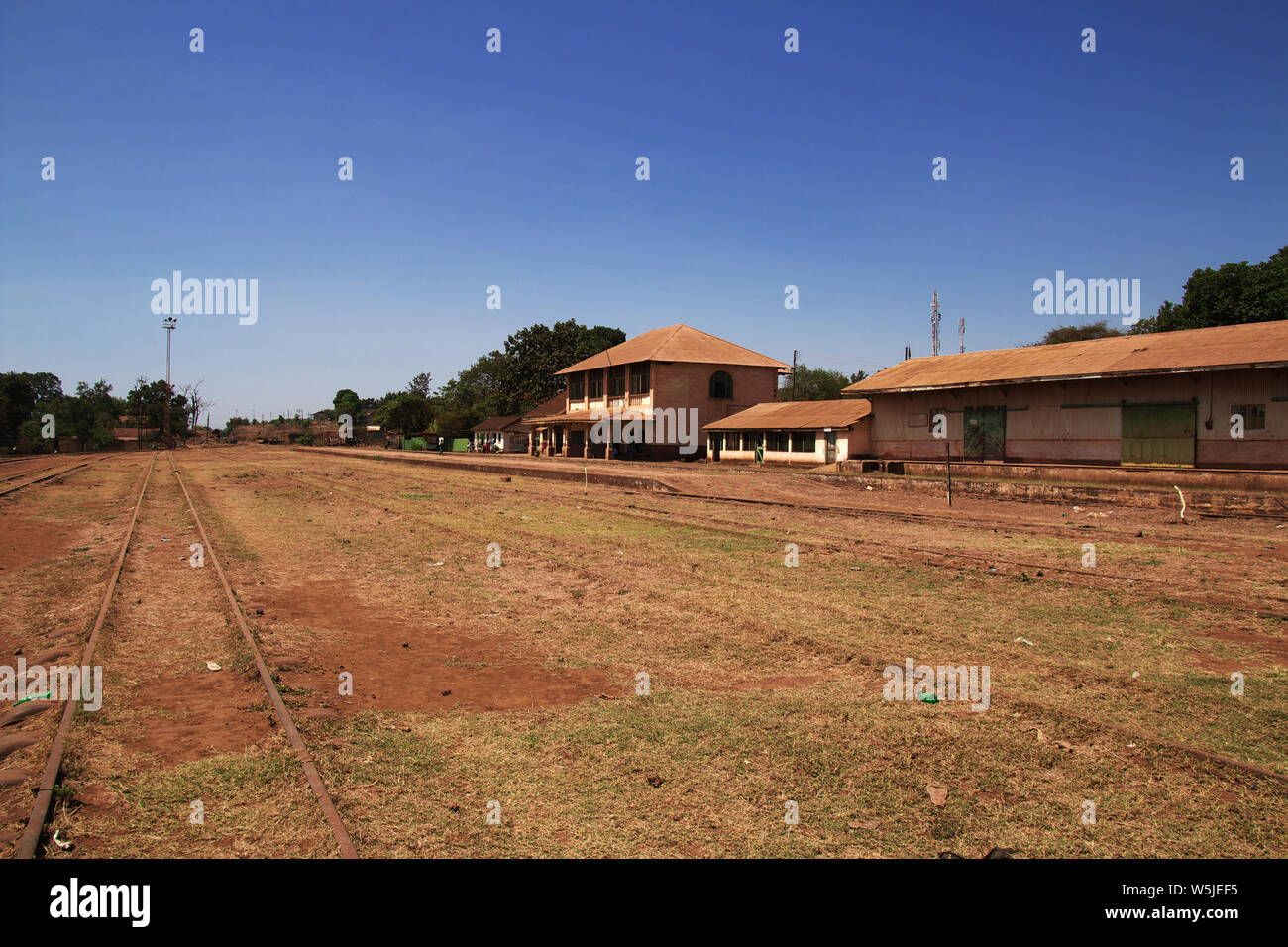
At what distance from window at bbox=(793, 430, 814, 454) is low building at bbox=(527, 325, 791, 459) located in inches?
460

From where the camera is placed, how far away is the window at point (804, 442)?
38.2 metres

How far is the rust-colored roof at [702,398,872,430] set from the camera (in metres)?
36.5

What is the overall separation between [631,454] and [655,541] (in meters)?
37.2

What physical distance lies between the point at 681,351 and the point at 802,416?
45.6 feet

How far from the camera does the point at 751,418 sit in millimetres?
44469

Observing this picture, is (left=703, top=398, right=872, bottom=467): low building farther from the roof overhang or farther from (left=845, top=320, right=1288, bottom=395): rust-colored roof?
(left=845, top=320, right=1288, bottom=395): rust-colored roof

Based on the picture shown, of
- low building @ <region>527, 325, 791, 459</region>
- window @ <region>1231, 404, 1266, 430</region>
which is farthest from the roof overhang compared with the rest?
low building @ <region>527, 325, 791, 459</region>

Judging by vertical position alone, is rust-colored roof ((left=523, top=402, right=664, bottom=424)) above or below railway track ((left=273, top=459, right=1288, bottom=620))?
above

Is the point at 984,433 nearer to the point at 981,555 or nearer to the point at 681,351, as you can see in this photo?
the point at 981,555

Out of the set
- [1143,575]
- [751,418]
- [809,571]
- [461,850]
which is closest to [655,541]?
[809,571]

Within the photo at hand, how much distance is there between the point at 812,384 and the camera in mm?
98000
